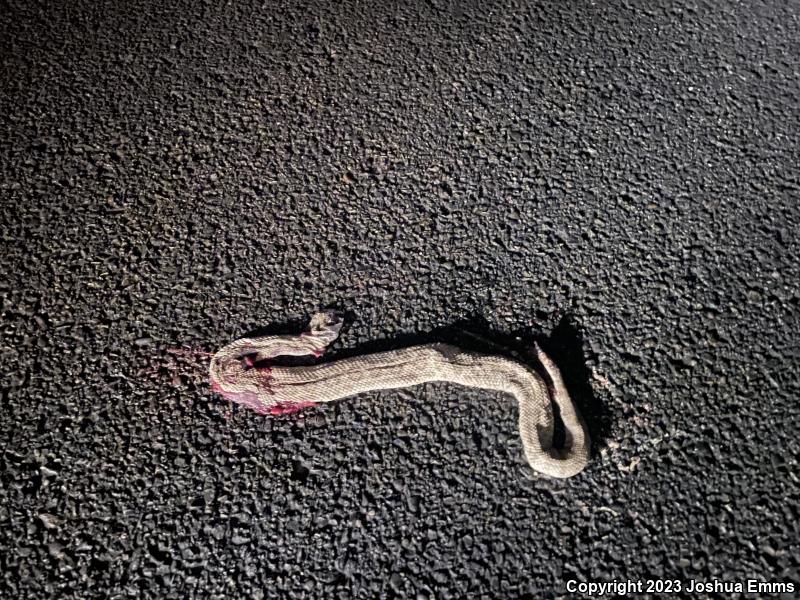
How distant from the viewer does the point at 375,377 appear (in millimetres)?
3018

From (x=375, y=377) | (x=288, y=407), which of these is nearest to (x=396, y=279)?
(x=375, y=377)

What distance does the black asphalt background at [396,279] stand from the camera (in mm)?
2689

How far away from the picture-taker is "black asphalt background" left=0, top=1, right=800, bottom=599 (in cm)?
269

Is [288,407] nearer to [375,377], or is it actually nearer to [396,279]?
[375,377]

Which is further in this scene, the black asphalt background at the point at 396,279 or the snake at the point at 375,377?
the snake at the point at 375,377

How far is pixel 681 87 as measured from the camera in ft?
12.2

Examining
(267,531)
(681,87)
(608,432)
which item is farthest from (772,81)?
(267,531)

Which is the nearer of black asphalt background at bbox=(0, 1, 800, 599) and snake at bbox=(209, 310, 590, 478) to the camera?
black asphalt background at bbox=(0, 1, 800, 599)

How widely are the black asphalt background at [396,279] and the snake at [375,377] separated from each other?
7 centimetres

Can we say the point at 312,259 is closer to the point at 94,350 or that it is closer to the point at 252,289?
the point at 252,289

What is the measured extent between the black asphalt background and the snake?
0.07 m

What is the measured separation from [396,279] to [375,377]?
1.63 ft

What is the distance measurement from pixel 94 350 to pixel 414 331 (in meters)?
1.40

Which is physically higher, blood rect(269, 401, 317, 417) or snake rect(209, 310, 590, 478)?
snake rect(209, 310, 590, 478)
